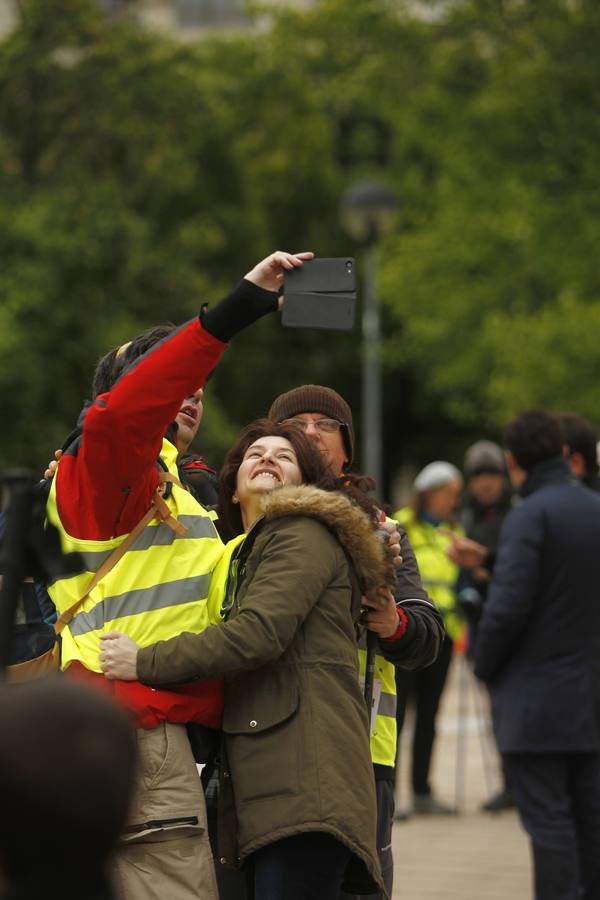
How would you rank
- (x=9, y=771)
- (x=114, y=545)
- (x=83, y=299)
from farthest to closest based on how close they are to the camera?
(x=83, y=299)
(x=114, y=545)
(x=9, y=771)

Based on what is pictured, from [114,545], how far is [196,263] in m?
29.0

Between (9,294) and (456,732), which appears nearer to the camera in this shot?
(456,732)

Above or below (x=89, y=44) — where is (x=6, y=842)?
below

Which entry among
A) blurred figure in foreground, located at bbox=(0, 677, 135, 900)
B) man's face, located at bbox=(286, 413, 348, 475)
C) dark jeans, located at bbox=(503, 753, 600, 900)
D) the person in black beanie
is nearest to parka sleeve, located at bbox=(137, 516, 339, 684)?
the person in black beanie

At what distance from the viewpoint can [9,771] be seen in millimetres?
2049

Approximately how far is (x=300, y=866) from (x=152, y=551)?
0.82 metres

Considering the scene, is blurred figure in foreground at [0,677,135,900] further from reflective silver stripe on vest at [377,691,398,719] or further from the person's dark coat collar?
the person's dark coat collar

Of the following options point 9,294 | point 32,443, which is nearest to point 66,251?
point 9,294

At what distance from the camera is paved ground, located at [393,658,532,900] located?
7.72m

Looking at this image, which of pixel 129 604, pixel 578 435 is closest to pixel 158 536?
pixel 129 604

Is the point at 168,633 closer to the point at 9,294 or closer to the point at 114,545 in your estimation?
the point at 114,545

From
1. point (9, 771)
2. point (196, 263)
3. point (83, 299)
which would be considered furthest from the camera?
point (196, 263)

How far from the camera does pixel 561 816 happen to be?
651 centimetres

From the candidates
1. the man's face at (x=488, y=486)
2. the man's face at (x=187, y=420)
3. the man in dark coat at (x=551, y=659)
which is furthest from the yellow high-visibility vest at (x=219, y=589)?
the man's face at (x=488, y=486)
